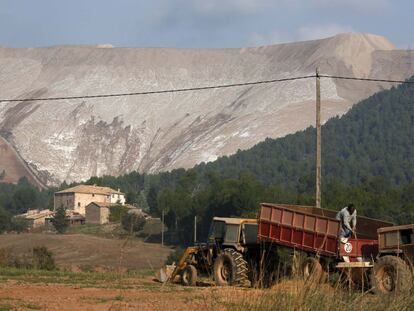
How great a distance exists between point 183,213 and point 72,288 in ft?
312

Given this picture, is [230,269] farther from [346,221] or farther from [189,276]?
[346,221]

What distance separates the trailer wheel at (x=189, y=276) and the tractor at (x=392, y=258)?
21.0 ft

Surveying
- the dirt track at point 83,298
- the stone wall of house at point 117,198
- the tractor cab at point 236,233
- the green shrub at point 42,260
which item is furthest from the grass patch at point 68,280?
the stone wall of house at point 117,198

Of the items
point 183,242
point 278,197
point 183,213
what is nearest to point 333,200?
point 278,197

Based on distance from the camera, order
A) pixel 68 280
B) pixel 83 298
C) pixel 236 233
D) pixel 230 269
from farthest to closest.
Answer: pixel 236 233, pixel 68 280, pixel 230 269, pixel 83 298

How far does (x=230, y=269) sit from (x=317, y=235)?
9.61 feet

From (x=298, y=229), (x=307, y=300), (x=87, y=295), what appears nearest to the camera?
(x=307, y=300)

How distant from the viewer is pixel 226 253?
918 inches

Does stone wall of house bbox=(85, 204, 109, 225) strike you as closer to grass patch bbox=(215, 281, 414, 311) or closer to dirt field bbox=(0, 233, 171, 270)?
dirt field bbox=(0, 233, 171, 270)

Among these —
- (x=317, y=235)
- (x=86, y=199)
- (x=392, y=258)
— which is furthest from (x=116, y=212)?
(x=392, y=258)

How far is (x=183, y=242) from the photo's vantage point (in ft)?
350

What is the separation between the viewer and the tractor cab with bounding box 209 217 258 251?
23.8m

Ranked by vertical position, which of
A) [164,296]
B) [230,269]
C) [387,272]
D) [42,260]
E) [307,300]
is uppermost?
[307,300]

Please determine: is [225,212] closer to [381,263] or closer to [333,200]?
[333,200]
